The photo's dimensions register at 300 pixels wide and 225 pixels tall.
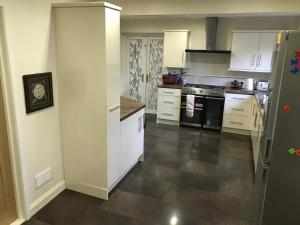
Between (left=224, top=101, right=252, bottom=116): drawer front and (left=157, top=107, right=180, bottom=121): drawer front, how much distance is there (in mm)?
1065

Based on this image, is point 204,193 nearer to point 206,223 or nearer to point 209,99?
point 206,223

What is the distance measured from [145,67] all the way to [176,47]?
44.7 inches

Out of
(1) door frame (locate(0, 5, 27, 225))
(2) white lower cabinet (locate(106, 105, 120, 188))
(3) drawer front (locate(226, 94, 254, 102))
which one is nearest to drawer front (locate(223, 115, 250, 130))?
(3) drawer front (locate(226, 94, 254, 102))

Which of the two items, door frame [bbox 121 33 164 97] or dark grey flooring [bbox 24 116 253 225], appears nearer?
dark grey flooring [bbox 24 116 253 225]

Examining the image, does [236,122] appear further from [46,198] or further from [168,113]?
[46,198]

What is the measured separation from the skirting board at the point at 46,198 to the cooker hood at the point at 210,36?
381 centimetres

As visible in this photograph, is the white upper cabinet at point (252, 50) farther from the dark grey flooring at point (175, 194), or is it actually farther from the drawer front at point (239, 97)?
the dark grey flooring at point (175, 194)

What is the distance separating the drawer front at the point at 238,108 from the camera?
507 centimetres

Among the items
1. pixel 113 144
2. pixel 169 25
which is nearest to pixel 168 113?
pixel 169 25

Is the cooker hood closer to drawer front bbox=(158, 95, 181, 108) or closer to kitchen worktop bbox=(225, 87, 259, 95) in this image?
kitchen worktop bbox=(225, 87, 259, 95)

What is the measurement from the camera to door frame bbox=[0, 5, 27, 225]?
212cm

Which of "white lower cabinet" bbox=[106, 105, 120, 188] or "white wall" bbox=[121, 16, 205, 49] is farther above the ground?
"white wall" bbox=[121, 16, 205, 49]

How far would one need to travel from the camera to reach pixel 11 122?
2277 mm

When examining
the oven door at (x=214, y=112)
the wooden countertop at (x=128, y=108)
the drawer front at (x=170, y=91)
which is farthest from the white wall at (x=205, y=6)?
the wooden countertop at (x=128, y=108)
